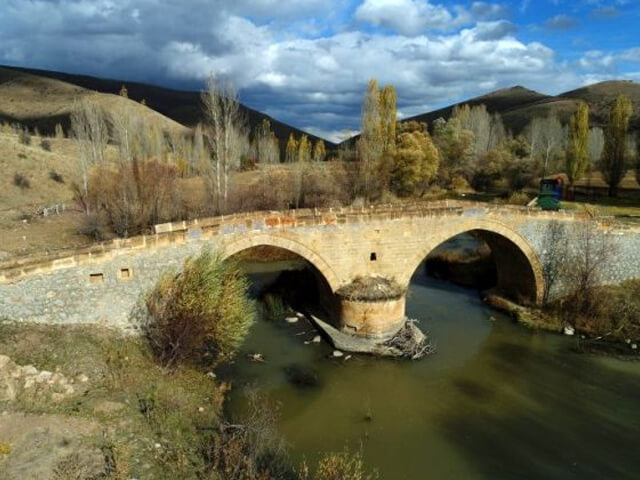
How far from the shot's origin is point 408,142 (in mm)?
37719

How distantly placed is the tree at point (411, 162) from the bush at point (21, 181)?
87.8 feet

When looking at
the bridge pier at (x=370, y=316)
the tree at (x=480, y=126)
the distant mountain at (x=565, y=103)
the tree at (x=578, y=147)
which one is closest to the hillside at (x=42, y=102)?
the tree at (x=480, y=126)

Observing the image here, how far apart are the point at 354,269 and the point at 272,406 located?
17.5 feet

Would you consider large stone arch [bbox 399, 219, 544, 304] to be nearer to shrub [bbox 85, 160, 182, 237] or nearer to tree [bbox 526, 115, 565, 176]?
shrub [bbox 85, 160, 182, 237]

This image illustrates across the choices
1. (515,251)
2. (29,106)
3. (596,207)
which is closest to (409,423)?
(515,251)

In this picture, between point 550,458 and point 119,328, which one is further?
point 119,328

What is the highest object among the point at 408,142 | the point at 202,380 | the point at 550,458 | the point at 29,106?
the point at 29,106

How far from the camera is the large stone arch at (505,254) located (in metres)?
16.9

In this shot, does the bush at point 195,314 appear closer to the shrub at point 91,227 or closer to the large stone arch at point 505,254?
the large stone arch at point 505,254

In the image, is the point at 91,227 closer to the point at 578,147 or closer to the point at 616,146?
the point at 578,147

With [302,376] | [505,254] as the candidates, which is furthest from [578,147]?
[302,376]

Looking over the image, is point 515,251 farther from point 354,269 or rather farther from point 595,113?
point 595,113

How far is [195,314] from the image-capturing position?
11.9 metres

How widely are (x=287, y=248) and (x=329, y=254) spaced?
1376 mm
